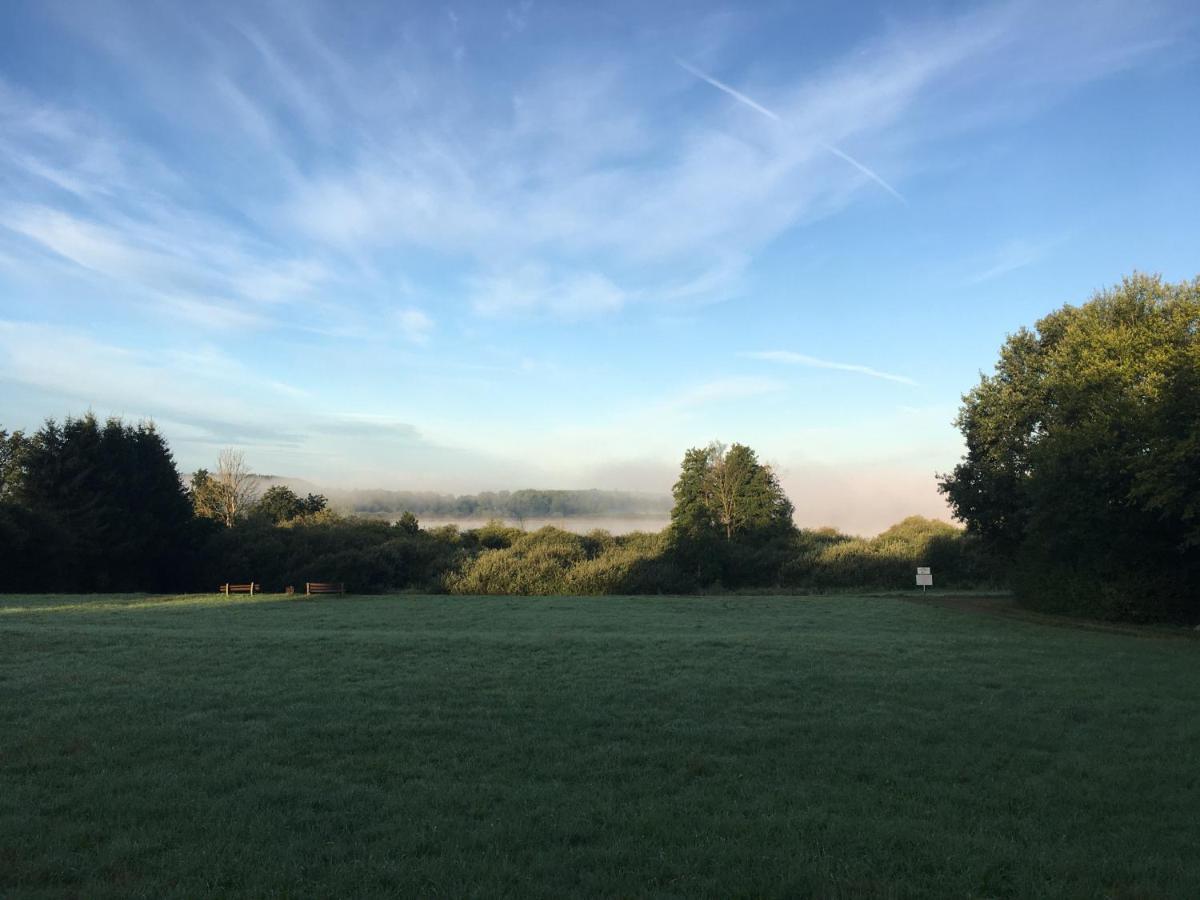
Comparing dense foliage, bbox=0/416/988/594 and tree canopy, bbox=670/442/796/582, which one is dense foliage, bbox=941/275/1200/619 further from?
tree canopy, bbox=670/442/796/582

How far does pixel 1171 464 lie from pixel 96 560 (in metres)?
41.4

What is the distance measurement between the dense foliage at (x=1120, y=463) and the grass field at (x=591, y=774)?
22.1 ft

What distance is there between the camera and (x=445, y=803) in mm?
5184

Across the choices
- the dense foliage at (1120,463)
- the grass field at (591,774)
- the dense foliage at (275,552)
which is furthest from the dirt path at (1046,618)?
the dense foliage at (275,552)

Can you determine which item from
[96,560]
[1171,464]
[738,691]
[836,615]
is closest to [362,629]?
[738,691]

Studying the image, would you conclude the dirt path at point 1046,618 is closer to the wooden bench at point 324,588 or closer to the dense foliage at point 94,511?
the wooden bench at point 324,588

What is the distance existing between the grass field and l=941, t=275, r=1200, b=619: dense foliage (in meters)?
6.74

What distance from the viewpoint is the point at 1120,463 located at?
1905cm

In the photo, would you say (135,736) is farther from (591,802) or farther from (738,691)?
(738,691)

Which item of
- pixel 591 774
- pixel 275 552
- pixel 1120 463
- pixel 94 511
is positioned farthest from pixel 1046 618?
pixel 94 511

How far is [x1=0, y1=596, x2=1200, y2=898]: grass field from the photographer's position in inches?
163

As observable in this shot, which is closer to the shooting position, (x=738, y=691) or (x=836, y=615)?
(x=738, y=691)

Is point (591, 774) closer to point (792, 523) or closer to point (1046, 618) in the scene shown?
point (1046, 618)

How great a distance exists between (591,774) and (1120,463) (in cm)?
1837
